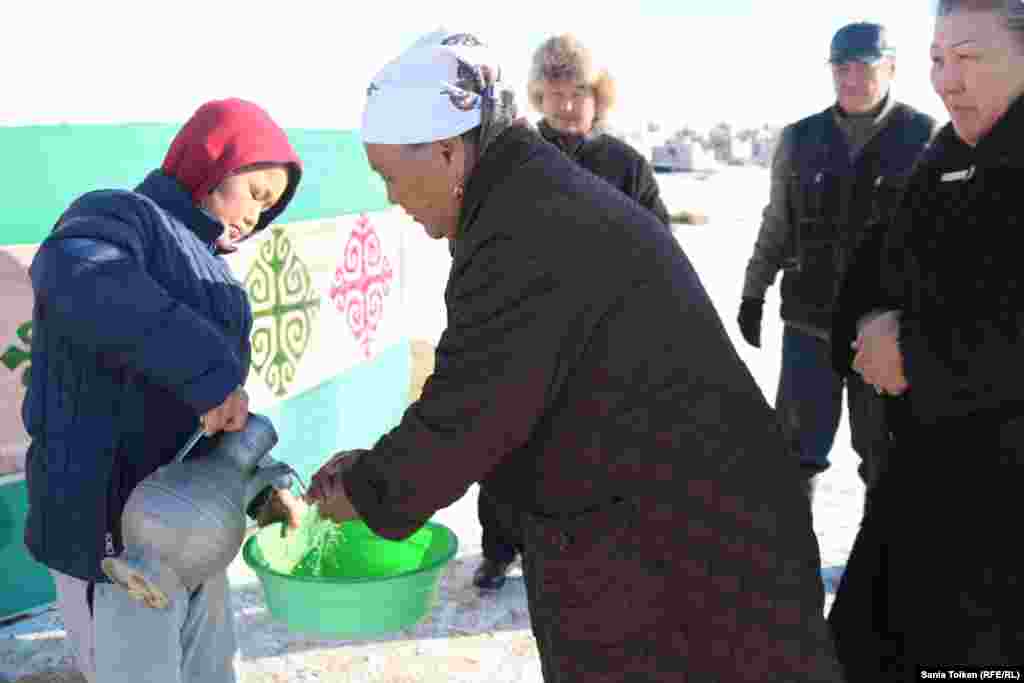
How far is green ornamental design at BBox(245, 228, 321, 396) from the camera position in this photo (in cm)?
381

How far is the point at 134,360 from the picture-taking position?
1.80 meters

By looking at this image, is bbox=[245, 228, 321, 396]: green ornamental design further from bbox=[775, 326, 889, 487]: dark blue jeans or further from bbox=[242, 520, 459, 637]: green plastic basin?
bbox=[775, 326, 889, 487]: dark blue jeans

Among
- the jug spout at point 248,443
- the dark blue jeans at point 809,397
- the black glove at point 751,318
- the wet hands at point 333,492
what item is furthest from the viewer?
the black glove at point 751,318

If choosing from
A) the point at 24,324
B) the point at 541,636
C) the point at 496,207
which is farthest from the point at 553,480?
the point at 24,324

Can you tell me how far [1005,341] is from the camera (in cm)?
190

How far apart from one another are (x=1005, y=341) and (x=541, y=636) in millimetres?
1015

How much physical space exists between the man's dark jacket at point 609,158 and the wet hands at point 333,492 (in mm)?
1996

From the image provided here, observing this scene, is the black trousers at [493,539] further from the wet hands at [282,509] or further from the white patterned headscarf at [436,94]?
the white patterned headscarf at [436,94]

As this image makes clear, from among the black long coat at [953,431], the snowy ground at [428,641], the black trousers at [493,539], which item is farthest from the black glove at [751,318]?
the black long coat at [953,431]

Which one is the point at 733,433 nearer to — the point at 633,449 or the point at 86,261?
the point at 633,449

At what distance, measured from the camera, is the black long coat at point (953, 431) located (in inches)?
76.0

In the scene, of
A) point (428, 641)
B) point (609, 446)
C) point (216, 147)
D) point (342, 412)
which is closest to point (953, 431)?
point (609, 446)

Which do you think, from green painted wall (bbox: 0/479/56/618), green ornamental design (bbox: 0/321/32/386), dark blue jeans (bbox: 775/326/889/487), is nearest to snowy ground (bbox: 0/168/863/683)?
green painted wall (bbox: 0/479/56/618)

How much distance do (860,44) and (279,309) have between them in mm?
2303
